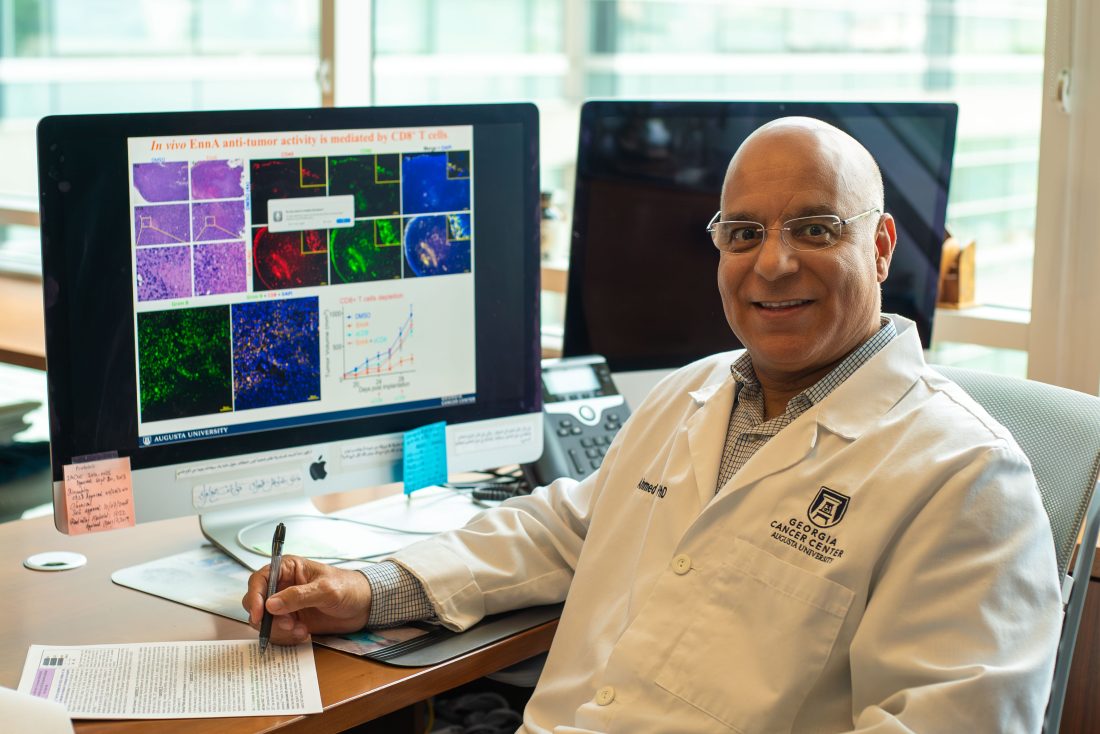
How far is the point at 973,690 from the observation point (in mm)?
1111

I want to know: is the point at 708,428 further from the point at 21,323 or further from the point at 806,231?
the point at 21,323

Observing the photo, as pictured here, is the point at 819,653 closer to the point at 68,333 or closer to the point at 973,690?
the point at 973,690

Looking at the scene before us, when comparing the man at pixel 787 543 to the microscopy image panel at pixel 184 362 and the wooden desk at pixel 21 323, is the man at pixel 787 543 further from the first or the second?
the wooden desk at pixel 21 323

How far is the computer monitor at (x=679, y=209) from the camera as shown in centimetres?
201

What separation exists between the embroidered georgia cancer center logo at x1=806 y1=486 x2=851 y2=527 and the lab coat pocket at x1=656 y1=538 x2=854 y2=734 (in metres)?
0.06

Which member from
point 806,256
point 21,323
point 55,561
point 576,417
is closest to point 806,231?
point 806,256

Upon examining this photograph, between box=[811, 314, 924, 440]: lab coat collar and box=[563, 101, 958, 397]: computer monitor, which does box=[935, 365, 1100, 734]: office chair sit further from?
Answer: box=[563, 101, 958, 397]: computer monitor

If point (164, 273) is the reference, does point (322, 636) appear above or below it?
below

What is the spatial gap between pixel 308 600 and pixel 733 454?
518 mm

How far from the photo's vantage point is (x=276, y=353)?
1620 mm

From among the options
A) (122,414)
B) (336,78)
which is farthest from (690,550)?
(336,78)

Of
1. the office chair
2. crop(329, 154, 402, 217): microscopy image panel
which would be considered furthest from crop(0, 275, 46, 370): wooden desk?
the office chair

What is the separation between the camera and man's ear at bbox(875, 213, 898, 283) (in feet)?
4.81

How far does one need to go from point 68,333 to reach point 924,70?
6.41 feet
